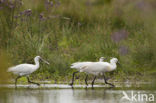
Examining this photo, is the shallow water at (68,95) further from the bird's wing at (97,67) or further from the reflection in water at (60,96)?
the bird's wing at (97,67)

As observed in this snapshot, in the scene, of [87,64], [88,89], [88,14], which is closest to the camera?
[88,89]

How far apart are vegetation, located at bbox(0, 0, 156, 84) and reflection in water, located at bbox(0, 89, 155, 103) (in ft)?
8.26

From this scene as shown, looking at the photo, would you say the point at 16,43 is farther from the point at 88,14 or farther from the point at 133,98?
the point at 133,98

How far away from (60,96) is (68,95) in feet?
0.89

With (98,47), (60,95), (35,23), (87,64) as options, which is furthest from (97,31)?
(60,95)

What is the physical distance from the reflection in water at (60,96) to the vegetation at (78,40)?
2518mm

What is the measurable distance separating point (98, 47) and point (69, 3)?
7.67 metres

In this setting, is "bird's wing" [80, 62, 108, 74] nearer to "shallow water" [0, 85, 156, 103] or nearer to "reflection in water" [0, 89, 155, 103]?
"shallow water" [0, 85, 156, 103]

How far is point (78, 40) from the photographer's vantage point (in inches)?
785

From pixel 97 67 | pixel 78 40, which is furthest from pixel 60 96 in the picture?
pixel 78 40

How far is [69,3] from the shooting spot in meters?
25.1

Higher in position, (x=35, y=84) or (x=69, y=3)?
(x=69, y=3)

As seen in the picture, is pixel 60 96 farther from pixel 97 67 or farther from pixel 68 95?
pixel 97 67

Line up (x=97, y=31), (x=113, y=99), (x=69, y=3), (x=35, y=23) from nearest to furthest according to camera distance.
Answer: (x=113, y=99)
(x=97, y=31)
(x=35, y=23)
(x=69, y=3)
